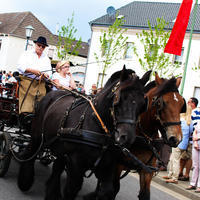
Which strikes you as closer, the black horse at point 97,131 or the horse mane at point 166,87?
the black horse at point 97,131

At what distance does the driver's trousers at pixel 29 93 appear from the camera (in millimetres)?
6148

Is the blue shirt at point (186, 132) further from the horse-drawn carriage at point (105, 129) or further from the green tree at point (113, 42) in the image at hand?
the green tree at point (113, 42)

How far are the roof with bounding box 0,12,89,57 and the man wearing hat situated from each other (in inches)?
1480

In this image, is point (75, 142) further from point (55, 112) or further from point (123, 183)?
point (123, 183)

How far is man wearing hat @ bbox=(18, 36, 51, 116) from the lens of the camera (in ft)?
20.1

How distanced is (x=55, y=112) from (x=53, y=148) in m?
0.55

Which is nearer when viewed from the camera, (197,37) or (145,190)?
(145,190)

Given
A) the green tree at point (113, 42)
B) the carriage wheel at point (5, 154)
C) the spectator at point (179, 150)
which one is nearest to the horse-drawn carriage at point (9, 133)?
the carriage wheel at point (5, 154)

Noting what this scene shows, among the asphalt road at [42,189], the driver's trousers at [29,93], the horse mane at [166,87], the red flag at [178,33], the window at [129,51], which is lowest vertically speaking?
the asphalt road at [42,189]

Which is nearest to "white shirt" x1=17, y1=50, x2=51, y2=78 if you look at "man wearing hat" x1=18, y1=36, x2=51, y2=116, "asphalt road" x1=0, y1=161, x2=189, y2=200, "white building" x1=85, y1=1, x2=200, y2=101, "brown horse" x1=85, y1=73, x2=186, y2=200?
"man wearing hat" x1=18, y1=36, x2=51, y2=116

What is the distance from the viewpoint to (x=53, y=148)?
4.93 m

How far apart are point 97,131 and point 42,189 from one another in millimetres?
2332

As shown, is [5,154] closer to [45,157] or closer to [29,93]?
[45,157]

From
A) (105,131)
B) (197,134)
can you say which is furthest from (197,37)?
(105,131)
